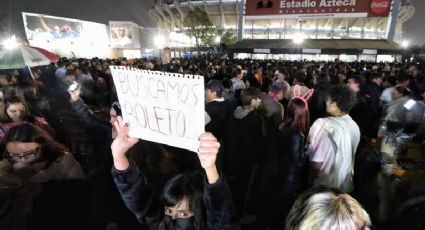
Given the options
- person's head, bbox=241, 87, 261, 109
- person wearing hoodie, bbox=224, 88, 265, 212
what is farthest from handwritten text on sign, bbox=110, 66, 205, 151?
person's head, bbox=241, 87, 261, 109

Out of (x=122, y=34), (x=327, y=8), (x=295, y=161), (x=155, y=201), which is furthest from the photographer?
(x=122, y=34)

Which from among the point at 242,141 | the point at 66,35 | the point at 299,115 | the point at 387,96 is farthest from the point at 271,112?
the point at 66,35

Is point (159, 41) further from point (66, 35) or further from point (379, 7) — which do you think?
point (379, 7)

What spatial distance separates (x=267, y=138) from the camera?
4945 mm

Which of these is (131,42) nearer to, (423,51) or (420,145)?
(423,51)

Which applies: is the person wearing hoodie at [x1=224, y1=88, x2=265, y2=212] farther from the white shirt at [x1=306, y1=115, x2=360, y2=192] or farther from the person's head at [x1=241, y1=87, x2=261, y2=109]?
the white shirt at [x1=306, y1=115, x2=360, y2=192]

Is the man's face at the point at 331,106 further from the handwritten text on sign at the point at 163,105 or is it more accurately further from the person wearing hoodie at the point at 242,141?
the handwritten text on sign at the point at 163,105

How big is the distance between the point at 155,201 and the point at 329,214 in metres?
1.16

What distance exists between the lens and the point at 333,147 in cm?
274

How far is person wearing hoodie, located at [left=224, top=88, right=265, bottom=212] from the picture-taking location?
13.1 feet

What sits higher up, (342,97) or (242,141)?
(342,97)

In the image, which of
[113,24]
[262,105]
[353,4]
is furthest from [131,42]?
[262,105]

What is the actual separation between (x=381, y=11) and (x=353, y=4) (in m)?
2.82

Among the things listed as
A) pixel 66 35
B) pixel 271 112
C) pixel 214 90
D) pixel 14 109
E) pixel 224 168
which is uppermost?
pixel 66 35
